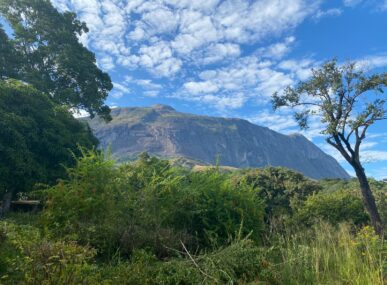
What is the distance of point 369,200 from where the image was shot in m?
19.4

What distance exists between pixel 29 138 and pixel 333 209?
23635 millimetres

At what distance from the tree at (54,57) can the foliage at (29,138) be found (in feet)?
26.8

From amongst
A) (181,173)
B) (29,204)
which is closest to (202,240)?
(181,173)

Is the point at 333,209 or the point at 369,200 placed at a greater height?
the point at 369,200

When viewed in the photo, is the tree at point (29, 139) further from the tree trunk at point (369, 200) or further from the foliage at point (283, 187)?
the foliage at point (283, 187)

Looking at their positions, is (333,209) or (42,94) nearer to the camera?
(42,94)

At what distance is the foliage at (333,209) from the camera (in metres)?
27.8

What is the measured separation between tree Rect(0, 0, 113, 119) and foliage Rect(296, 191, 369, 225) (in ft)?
66.5

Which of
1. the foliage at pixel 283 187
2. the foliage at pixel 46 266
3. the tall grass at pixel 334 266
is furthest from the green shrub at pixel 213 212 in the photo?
the foliage at pixel 283 187

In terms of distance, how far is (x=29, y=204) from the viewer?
24344 millimetres

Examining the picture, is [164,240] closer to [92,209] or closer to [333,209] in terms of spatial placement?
[92,209]

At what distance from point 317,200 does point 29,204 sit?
22960 mm

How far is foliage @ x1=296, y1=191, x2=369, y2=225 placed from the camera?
27.8 m

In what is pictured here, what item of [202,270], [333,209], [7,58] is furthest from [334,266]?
[7,58]
